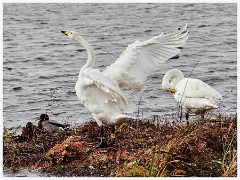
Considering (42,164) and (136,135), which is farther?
(136,135)

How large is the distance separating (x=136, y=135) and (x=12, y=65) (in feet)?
30.2

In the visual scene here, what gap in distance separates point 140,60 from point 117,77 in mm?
478

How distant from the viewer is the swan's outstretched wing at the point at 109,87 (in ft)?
30.8

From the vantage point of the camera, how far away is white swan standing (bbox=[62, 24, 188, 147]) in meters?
9.65

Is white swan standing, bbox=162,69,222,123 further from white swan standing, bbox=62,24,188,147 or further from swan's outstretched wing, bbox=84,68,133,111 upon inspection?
swan's outstretched wing, bbox=84,68,133,111

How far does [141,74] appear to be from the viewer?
1055 cm

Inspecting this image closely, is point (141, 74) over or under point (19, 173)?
over

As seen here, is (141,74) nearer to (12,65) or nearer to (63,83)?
(63,83)

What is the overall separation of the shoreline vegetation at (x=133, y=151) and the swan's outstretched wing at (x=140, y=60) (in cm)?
66

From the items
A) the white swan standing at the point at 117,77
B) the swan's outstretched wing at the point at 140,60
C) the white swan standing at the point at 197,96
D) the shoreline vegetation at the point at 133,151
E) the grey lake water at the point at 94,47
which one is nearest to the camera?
the shoreline vegetation at the point at 133,151

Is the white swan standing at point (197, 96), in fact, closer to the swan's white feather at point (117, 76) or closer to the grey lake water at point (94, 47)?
the grey lake water at point (94, 47)

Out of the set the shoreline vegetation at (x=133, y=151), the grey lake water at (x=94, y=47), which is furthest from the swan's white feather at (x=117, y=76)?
the grey lake water at (x=94, y=47)

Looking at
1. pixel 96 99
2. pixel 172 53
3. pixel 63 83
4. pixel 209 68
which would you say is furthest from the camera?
pixel 209 68

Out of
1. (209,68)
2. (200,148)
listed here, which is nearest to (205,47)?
(209,68)
